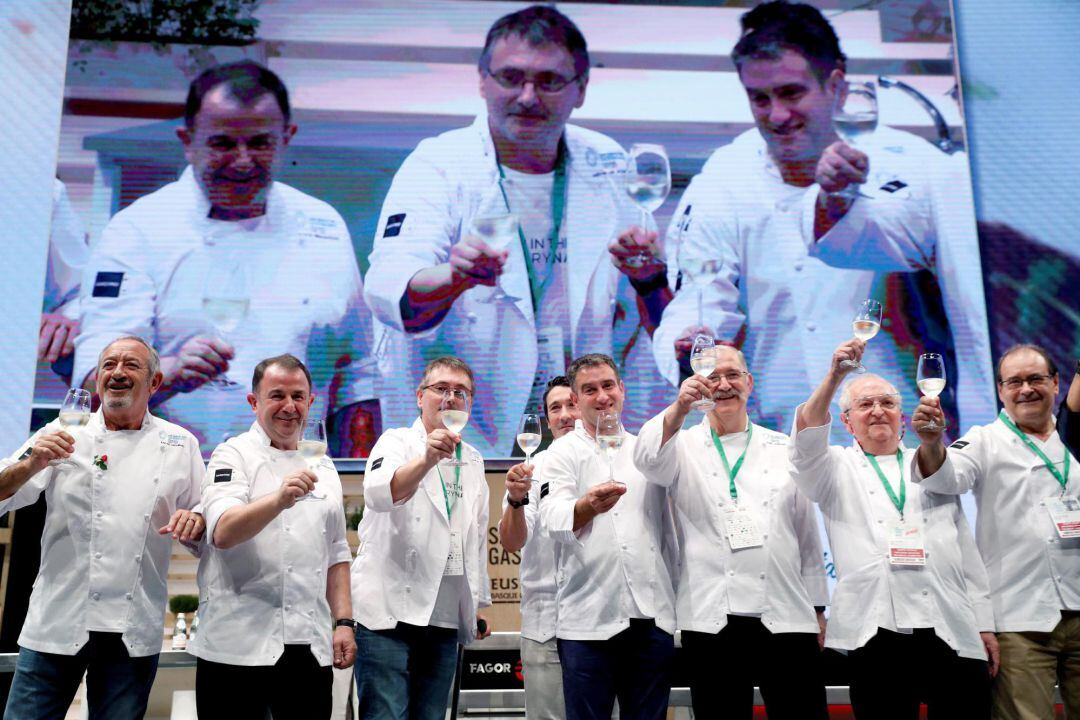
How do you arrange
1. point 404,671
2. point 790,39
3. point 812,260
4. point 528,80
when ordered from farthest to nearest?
point 790,39
point 528,80
point 812,260
point 404,671

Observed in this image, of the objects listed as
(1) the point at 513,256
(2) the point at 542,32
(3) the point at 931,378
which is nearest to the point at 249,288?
(1) the point at 513,256

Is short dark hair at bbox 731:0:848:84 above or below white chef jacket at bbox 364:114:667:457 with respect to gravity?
above

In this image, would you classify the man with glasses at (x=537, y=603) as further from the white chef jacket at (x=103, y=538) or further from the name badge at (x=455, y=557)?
the white chef jacket at (x=103, y=538)

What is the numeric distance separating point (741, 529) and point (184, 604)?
3.35m

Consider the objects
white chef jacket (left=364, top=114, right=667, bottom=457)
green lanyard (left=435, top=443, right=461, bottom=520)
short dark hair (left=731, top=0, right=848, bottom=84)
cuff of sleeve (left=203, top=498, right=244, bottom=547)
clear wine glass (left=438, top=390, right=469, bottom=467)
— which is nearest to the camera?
cuff of sleeve (left=203, top=498, right=244, bottom=547)

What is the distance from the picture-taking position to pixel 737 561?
10.1 ft

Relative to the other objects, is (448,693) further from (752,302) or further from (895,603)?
(752,302)

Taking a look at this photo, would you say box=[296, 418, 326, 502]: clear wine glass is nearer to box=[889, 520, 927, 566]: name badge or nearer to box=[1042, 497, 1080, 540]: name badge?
box=[889, 520, 927, 566]: name badge

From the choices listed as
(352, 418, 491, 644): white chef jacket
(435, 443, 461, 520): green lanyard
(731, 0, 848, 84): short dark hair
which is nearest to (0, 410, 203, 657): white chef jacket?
(352, 418, 491, 644): white chef jacket

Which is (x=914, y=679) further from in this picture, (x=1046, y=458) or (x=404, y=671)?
(x=404, y=671)

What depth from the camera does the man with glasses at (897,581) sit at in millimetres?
3088

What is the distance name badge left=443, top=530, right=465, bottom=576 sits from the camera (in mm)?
3189

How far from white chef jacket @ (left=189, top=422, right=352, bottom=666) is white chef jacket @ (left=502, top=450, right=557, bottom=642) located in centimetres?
82

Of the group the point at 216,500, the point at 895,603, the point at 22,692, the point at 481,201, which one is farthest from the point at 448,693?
the point at 481,201
